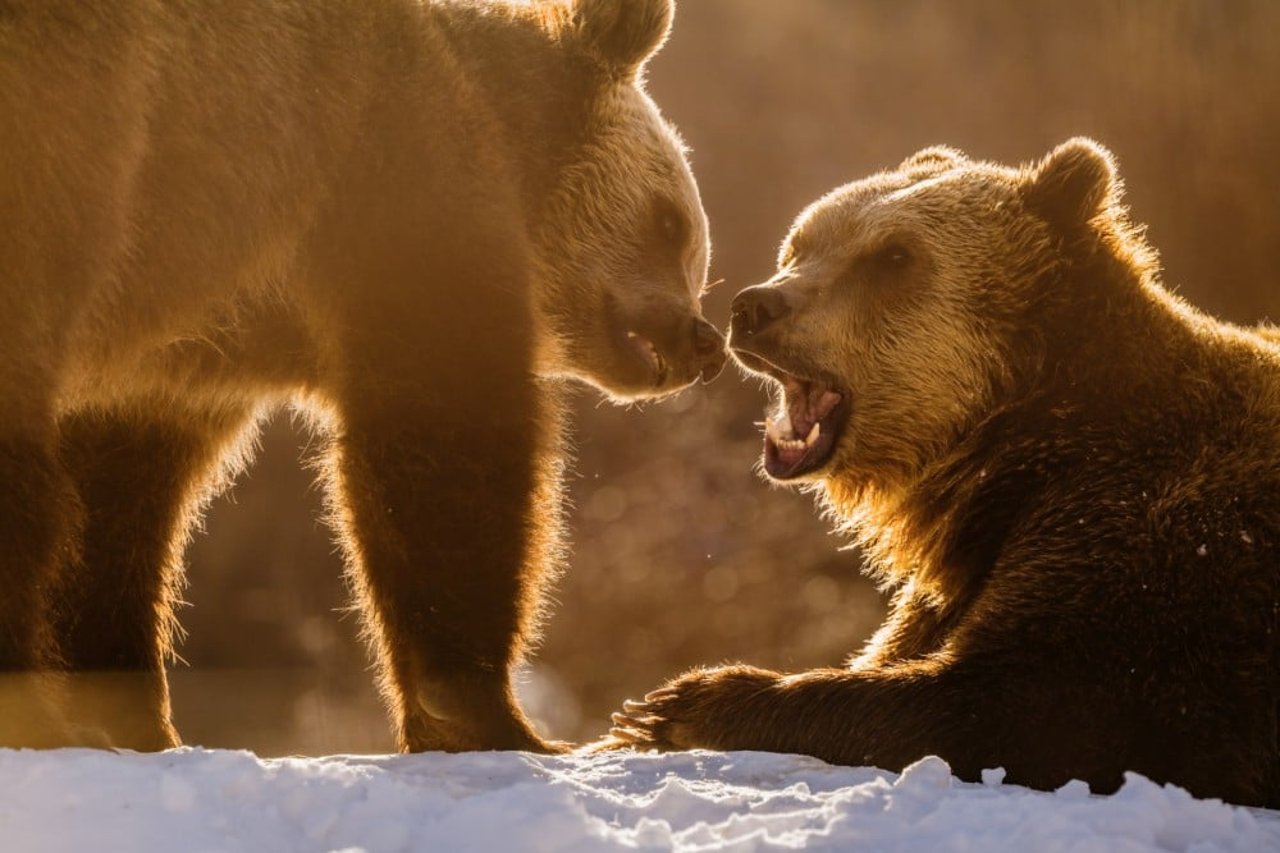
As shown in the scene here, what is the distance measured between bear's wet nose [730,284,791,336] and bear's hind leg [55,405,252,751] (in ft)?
5.76

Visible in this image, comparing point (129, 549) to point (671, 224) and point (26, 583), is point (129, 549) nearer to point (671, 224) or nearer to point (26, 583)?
point (26, 583)

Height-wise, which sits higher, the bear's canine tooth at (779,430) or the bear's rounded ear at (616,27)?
the bear's rounded ear at (616,27)

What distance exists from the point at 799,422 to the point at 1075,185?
4.18 feet

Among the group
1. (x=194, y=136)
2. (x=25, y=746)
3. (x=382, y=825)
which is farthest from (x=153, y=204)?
(x=382, y=825)

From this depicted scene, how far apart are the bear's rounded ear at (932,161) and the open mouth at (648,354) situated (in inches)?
46.4

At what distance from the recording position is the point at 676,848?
290cm

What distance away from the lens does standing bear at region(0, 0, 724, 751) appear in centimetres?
380

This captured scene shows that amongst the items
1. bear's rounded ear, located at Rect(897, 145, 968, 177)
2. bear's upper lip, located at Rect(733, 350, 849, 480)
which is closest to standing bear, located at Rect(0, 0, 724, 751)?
bear's upper lip, located at Rect(733, 350, 849, 480)

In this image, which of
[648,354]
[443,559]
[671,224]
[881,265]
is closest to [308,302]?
[443,559]

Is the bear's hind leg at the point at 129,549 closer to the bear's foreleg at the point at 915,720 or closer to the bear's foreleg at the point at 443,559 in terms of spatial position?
the bear's foreleg at the point at 443,559

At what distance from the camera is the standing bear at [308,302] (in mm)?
3797

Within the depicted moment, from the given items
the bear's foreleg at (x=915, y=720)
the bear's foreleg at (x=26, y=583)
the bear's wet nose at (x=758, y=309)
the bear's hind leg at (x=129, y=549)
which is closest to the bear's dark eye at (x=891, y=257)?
the bear's wet nose at (x=758, y=309)

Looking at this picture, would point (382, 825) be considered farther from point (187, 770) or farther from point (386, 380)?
point (386, 380)

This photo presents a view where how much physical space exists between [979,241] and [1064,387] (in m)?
0.75
